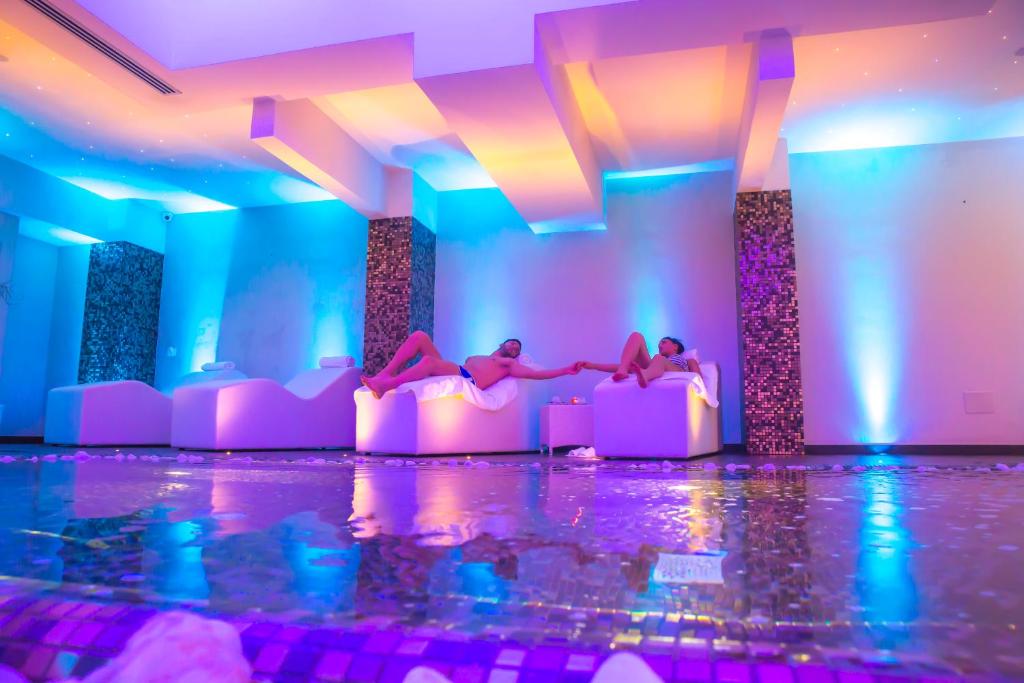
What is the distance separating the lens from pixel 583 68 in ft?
17.2

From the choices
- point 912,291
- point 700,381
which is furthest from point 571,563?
point 912,291

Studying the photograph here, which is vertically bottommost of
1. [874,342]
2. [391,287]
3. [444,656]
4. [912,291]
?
[444,656]

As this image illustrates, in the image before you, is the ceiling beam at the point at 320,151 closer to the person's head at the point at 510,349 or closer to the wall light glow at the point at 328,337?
the wall light glow at the point at 328,337

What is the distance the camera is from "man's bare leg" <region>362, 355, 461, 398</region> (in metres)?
5.32

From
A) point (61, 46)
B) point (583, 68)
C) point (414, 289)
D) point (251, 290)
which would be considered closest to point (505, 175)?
point (583, 68)

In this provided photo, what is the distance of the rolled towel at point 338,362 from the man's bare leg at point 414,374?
6.44ft

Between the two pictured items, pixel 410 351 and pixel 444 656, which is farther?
pixel 410 351

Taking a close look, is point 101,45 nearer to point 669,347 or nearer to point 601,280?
point 669,347

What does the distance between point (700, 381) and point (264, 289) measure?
5.76 meters

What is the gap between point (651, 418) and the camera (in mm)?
4836

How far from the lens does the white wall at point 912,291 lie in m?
6.56

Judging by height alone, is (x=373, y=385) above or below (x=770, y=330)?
below

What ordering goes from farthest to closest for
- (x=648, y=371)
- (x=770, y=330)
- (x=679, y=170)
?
(x=679, y=170) → (x=770, y=330) → (x=648, y=371)

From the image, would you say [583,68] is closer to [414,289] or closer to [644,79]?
[644,79]
